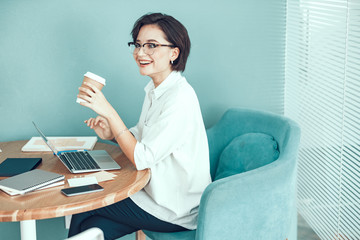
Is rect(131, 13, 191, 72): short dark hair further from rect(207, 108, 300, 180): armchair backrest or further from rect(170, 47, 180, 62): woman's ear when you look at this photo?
rect(207, 108, 300, 180): armchair backrest

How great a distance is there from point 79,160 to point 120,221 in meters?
0.32

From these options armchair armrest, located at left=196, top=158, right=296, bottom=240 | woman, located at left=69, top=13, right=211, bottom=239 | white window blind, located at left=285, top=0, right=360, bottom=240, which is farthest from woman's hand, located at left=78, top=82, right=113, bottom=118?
white window blind, located at left=285, top=0, right=360, bottom=240

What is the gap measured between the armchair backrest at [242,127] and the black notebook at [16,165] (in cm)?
92

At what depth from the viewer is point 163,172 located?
1.70 metres

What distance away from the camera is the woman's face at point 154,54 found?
174cm

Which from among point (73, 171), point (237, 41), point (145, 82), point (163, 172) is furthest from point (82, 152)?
point (237, 41)

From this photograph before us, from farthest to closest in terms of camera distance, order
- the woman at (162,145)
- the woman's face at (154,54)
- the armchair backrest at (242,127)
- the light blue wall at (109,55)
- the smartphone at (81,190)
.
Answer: the light blue wall at (109,55)
the armchair backrest at (242,127)
the woman's face at (154,54)
the woman at (162,145)
the smartphone at (81,190)

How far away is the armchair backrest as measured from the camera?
185cm

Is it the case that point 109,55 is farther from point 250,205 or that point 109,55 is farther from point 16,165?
point 250,205

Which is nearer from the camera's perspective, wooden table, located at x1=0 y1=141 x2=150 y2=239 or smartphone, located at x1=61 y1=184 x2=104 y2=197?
wooden table, located at x1=0 y1=141 x2=150 y2=239

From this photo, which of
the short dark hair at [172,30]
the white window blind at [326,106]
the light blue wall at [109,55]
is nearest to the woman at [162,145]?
the short dark hair at [172,30]

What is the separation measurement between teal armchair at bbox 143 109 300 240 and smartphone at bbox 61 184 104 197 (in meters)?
0.40

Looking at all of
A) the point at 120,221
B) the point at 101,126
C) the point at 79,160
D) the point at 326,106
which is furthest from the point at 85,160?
the point at 326,106

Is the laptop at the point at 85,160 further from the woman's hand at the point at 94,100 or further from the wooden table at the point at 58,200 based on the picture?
the woman's hand at the point at 94,100
